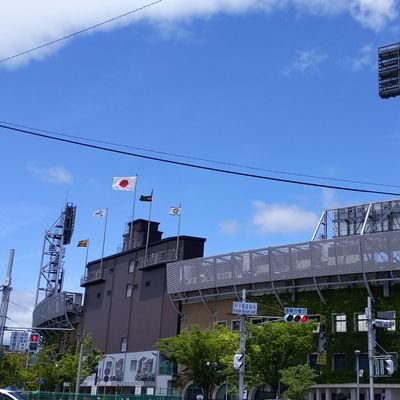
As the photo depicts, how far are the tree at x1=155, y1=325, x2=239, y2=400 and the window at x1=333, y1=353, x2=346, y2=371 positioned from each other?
322 inches

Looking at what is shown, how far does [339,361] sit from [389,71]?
24333 millimetres

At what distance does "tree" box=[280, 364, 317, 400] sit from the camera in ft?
146

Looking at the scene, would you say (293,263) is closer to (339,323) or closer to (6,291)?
(339,323)

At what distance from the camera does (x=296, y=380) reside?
44469mm

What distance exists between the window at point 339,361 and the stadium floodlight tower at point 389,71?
21.7 metres

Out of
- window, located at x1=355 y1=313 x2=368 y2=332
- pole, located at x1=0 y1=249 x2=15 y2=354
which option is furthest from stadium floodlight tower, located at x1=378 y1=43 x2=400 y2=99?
pole, located at x1=0 y1=249 x2=15 y2=354

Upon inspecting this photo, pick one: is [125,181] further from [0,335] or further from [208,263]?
[0,335]

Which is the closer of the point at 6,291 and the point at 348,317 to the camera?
the point at 6,291

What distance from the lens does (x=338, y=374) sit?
49406mm

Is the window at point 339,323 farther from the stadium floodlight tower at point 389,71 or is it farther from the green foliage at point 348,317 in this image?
the stadium floodlight tower at point 389,71

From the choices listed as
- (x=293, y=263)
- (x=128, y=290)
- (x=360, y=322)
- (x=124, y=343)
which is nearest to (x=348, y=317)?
(x=360, y=322)

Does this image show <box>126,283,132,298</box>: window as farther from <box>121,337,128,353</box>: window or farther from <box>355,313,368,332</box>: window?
<box>355,313,368,332</box>: window

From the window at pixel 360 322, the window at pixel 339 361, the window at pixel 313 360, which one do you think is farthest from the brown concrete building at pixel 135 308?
the window at pixel 360 322

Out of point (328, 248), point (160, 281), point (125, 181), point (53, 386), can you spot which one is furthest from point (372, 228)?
point (53, 386)
